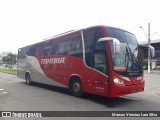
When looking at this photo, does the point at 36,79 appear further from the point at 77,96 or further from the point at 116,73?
the point at 116,73

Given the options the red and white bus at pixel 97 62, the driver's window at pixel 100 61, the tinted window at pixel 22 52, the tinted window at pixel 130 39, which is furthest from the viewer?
the tinted window at pixel 22 52

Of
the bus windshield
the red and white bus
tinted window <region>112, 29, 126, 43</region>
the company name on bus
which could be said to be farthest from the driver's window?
the company name on bus

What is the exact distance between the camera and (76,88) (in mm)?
10281

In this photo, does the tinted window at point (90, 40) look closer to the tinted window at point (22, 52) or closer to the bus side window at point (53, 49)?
the bus side window at point (53, 49)

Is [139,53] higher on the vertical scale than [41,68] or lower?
higher

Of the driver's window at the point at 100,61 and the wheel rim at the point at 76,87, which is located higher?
the driver's window at the point at 100,61

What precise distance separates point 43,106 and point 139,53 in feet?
16.6

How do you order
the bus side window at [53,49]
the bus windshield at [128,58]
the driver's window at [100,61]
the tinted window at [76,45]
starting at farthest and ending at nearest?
the bus side window at [53,49], the tinted window at [76,45], the driver's window at [100,61], the bus windshield at [128,58]

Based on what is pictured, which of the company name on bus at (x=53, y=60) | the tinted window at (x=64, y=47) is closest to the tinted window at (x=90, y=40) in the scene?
the tinted window at (x=64, y=47)

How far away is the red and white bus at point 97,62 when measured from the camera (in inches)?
323

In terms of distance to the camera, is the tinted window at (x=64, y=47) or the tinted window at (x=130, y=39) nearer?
the tinted window at (x=130, y=39)

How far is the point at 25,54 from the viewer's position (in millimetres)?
17141

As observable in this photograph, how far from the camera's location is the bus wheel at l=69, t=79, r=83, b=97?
10058 mm

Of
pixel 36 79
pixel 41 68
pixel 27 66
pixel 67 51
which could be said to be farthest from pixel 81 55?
pixel 27 66
